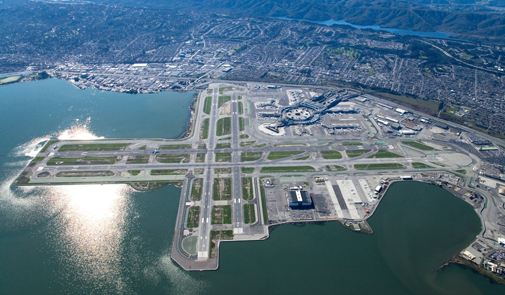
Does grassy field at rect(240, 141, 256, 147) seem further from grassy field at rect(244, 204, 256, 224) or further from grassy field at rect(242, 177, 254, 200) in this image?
grassy field at rect(244, 204, 256, 224)

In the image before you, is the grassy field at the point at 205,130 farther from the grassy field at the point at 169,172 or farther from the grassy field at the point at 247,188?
the grassy field at the point at 247,188

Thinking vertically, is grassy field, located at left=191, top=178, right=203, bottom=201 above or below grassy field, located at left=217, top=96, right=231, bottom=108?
below

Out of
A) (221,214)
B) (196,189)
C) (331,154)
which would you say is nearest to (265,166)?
(196,189)

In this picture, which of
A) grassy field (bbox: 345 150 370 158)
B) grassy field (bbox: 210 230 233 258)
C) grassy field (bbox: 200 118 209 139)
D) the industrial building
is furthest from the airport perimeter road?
grassy field (bbox: 345 150 370 158)

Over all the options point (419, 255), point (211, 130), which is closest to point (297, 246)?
point (419, 255)

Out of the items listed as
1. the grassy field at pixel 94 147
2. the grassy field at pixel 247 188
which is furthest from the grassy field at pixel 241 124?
the grassy field at pixel 94 147

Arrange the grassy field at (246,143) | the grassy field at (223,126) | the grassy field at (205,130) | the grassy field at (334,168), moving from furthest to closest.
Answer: the grassy field at (223,126) → the grassy field at (205,130) → the grassy field at (246,143) → the grassy field at (334,168)
